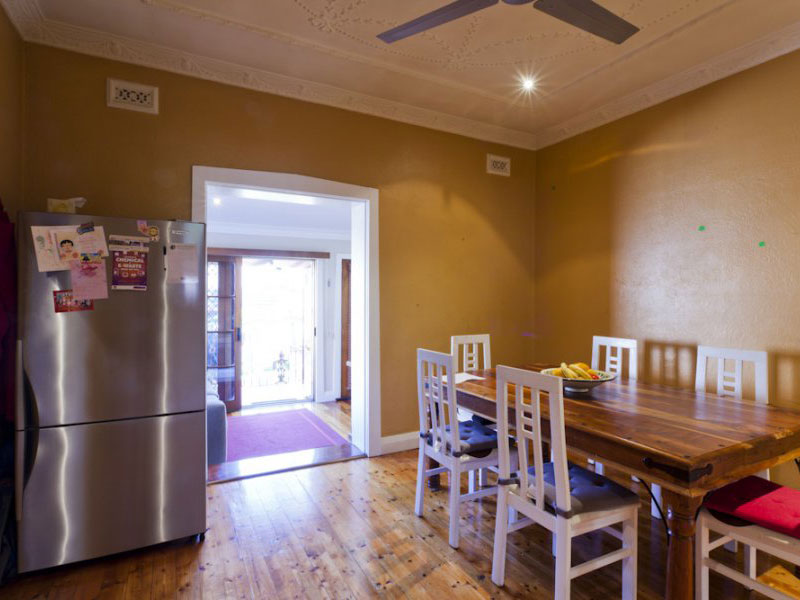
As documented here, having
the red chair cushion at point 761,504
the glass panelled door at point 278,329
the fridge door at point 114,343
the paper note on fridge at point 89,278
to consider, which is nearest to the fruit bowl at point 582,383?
the red chair cushion at point 761,504

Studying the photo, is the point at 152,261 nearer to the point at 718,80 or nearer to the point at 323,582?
the point at 323,582

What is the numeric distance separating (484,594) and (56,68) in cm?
356

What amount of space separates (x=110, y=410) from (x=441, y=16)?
2.33m

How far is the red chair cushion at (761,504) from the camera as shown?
1.59m

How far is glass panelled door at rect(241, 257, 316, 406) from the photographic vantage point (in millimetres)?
7082

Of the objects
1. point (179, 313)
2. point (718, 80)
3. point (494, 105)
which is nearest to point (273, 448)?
point (179, 313)

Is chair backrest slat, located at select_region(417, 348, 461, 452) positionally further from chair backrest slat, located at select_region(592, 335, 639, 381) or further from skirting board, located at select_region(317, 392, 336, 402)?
skirting board, located at select_region(317, 392, 336, 402)

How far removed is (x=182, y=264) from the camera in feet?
7.50

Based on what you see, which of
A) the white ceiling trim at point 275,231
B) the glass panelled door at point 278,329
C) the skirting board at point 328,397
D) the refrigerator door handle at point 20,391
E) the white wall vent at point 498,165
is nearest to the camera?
the refrigerator door handle at point 20,391

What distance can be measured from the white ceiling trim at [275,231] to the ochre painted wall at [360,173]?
10.0 feet

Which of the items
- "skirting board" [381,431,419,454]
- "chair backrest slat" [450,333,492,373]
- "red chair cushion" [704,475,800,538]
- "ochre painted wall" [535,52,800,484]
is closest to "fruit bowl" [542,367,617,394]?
"red chair cushion" [704,475,800,538]

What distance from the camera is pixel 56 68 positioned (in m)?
2.56

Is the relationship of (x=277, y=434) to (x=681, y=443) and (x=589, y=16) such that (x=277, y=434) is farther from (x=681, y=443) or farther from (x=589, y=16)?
(x=589, y=16)

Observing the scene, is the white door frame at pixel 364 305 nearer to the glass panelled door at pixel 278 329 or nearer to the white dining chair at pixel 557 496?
the white dining chair at pixel 557 496
